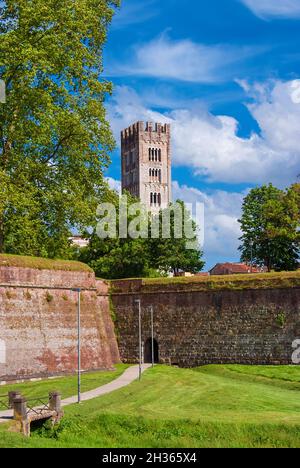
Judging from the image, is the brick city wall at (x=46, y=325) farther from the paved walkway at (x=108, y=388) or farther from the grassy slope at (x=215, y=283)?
the grassy slope at (x=215, y=283)

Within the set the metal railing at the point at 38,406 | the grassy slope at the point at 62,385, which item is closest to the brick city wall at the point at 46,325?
the grassy slope at the point at 62,385

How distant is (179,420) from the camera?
92.4ft

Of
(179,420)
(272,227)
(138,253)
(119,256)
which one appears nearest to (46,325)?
(179,420)

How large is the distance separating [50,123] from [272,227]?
2620 cm

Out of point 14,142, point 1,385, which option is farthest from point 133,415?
point 14,142

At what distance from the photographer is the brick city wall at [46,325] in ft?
131

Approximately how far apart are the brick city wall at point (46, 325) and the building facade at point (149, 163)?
306 feet

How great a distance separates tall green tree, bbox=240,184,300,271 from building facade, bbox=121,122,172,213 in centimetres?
6836

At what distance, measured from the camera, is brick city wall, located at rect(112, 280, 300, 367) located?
1810 inches

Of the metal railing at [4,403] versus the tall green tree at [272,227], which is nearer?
the metal railing at [4,403]

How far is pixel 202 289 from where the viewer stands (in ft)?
161

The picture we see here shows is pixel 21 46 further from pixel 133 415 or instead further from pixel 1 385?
pixel 133 415

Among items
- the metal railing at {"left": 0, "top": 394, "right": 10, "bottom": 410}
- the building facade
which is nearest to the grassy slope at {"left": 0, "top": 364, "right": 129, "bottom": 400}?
the metal railing at {"left": 0, "top": 394, "right": 10, "bottom": 410}

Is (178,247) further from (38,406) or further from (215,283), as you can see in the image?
(38,406)
